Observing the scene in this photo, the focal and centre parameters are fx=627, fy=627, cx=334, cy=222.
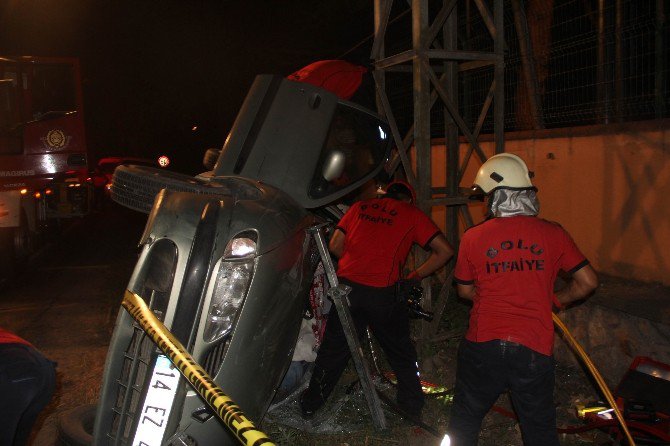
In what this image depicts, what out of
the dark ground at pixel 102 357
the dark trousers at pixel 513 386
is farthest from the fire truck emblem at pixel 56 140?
the dark trousers at pixel 513 386

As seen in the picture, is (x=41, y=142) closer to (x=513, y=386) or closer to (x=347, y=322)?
(x=347, y=322)

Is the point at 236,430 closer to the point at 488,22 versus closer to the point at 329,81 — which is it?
the point at 329,81

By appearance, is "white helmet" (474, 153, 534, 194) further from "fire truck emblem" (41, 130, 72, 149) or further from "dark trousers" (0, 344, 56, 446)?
"fire truck emblem" (41, 130, 72, 149)

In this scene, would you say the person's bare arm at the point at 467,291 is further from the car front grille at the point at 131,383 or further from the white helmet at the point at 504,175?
the car front grille at the point at 131,383

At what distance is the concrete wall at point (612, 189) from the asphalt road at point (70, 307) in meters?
4.87

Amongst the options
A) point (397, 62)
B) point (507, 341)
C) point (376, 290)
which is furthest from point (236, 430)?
point (397, 62)

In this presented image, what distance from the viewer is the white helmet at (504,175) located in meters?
3.44

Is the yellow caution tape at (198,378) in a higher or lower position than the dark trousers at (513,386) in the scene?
higher

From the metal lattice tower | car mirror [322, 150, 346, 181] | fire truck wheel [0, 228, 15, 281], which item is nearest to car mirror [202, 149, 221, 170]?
car mirror [322, 150, 346, 181]

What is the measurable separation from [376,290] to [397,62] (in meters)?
2.33

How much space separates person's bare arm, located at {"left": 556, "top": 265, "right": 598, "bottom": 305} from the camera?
3.32 meters

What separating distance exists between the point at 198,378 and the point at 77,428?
1737mm

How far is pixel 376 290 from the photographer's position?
4.55 m

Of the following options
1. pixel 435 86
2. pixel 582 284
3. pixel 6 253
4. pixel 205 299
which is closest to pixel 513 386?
pixel 582 284
